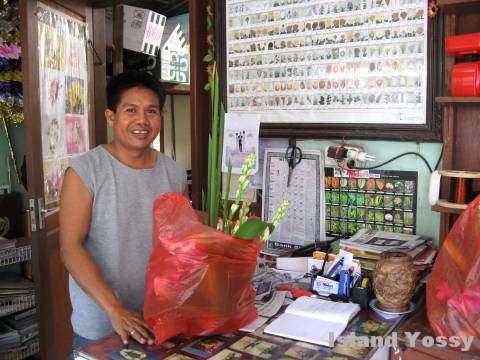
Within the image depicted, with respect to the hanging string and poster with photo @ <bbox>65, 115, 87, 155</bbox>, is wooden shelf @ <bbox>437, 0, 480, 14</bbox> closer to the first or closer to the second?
poster with photo @ <bbox>65, 115, 87, 155</bbox>

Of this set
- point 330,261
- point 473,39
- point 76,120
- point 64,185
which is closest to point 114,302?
point 64,185

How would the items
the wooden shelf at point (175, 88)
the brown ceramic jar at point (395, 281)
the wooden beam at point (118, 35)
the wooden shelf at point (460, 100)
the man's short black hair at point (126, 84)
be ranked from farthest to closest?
the wooden shelf at point (175, 88), the wooden beam at point (118, 35), the man's short black hair at point (126, 84), the wooden shelf at point (460, 100), the brown ceramic jar at point (395, 281)

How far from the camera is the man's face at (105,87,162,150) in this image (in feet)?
5.06

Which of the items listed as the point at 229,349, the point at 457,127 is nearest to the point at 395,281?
the point at 229,349

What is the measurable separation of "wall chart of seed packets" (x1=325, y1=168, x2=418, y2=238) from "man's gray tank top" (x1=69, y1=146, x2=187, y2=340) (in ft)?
2.63

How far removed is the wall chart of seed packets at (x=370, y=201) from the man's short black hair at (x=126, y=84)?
83 centimetres

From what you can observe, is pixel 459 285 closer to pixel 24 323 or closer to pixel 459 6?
pixel 459 6

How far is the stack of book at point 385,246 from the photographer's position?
1572mm

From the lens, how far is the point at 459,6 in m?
1.49

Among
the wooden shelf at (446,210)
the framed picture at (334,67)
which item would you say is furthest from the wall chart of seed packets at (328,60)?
the wooden shelf at (446,210)

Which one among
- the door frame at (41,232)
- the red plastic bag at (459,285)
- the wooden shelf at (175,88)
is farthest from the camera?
the wooden shelf at (175,88)

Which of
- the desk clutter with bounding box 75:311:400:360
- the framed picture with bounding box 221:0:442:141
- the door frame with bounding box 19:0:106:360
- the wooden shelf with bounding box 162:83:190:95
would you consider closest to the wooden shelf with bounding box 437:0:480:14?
the framed picture with bounding box 221:0:442:141

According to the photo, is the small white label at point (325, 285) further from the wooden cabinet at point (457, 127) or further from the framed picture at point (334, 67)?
the framed picture at point (334, 67)

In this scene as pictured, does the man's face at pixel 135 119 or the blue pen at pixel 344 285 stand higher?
the man's face at pixel 135 119
